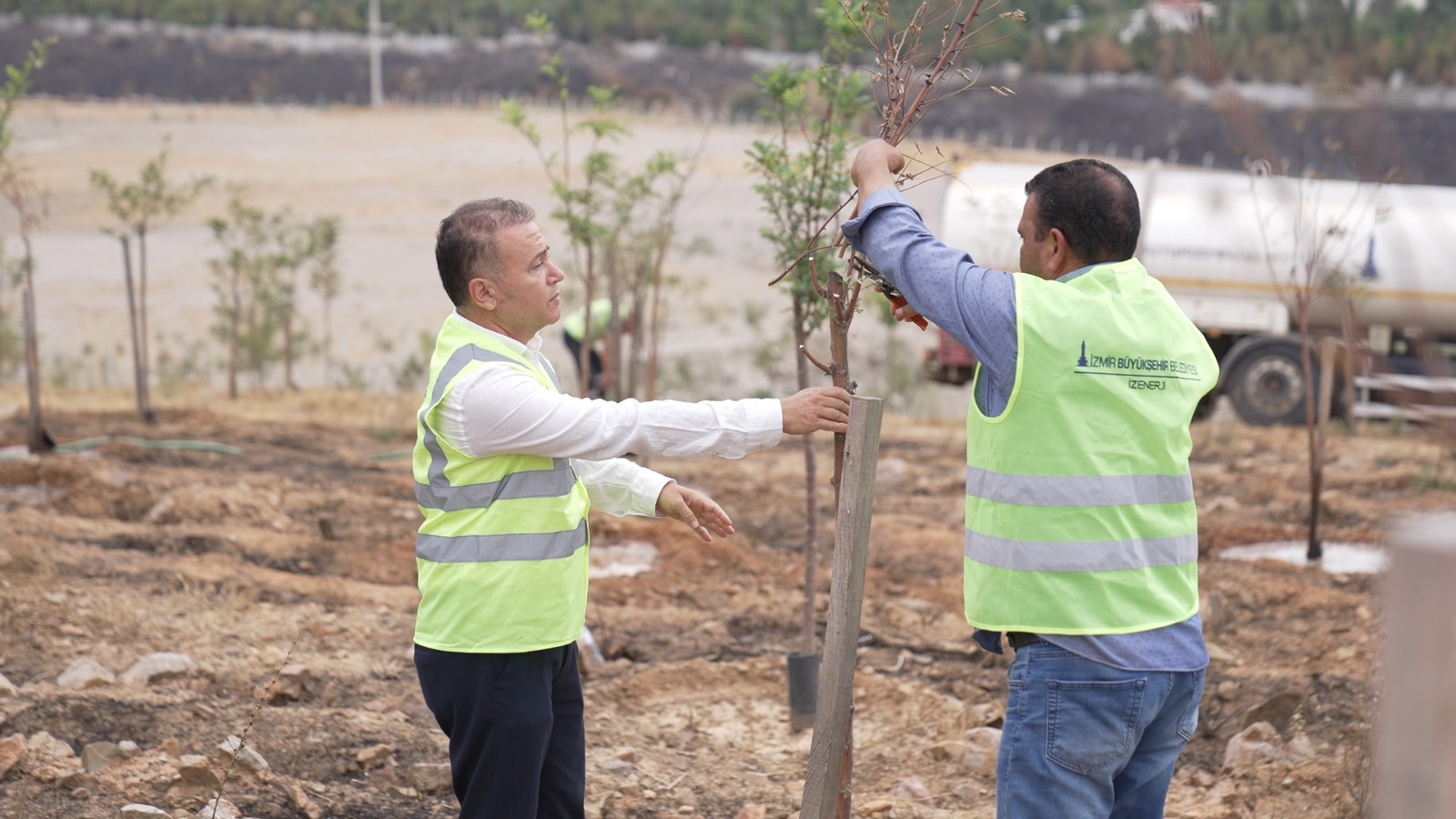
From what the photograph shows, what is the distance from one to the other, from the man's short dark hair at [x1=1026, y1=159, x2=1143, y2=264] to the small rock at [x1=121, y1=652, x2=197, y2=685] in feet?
14.1

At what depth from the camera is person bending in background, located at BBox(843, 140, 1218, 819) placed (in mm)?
2494

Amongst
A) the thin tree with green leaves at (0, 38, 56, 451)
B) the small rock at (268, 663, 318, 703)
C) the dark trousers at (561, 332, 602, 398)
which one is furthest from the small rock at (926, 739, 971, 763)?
the dark trousers at (561, 332, 602, 398)

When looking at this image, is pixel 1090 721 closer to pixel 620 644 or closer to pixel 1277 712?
pixel 1277 712

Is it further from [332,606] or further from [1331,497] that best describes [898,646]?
[1331,497]

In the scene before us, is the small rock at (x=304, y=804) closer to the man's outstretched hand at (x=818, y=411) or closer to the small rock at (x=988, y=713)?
the man's outstretched hand at (x=818, y=411)

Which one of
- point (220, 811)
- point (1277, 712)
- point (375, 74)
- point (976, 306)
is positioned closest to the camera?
point (976, 306)

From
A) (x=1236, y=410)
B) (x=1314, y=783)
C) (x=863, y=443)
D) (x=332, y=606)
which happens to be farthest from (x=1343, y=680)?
(x=1236, y=410)

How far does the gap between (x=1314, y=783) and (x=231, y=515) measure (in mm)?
6938

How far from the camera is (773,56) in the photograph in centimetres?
5984

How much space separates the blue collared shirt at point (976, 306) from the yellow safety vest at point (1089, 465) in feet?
0.10

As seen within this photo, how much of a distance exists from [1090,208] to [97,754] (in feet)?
12.1

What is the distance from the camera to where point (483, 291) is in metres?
2.98

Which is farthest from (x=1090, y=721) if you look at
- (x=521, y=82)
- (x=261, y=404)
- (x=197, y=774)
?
(x=521, y=82)

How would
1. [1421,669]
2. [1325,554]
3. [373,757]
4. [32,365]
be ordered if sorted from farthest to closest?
[32,365] < [1325,554] < [373,757] < [1421,669]
